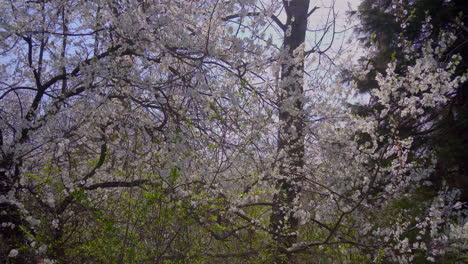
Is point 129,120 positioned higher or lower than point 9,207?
higher

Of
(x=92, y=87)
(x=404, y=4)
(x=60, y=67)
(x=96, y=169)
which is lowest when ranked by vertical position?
(x=96, y=169)

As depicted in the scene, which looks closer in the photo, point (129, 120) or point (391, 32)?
point (129, 120)

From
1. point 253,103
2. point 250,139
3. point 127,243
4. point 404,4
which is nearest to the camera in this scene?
point 127,243

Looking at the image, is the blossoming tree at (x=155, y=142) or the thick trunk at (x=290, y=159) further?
the thick trunk at (x=290, y=159)

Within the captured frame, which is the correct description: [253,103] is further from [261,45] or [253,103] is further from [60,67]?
[60,67]

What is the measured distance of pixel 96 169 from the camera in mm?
4129

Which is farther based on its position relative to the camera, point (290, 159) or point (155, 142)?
point (290, 159)

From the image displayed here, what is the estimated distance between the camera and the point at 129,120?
4168 millimetres

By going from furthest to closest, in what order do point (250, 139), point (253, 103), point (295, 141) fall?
point (295, 141), point (253, 103), point (250, 139)

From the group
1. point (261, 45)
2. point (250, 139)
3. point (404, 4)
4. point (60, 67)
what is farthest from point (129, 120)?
point (404, 4)

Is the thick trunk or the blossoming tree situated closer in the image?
the blossoming tree

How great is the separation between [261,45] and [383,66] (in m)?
5.17

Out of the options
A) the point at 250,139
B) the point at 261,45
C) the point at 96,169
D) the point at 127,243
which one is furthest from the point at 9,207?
the point at 261,45

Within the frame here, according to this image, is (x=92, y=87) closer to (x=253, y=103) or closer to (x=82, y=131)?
(x=82, y=131)
